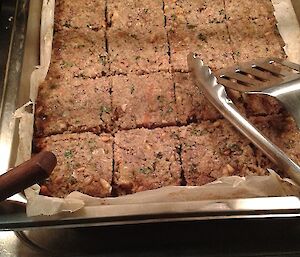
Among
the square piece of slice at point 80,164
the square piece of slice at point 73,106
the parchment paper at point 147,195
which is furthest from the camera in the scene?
the square piece of slice at point 73,106

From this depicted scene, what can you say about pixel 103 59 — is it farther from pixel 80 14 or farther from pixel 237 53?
pixel 237 53

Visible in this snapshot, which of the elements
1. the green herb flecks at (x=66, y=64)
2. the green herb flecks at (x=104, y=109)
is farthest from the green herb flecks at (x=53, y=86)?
the green herb flecks at (x=104, y=109)

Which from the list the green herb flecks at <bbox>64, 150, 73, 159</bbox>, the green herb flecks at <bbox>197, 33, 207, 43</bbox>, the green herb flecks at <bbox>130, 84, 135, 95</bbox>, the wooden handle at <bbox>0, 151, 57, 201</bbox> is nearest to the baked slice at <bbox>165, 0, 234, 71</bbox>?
the green herb flecks at <bbox>197, 33, 207, 43</bbox>

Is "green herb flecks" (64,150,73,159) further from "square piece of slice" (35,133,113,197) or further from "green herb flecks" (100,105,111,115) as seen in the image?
"green herb flecks" (100,105,111,115)

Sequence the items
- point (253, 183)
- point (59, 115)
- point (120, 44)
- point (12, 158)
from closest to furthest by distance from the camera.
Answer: point (253, 183) → point (12, 158) → point (59, 115) → point (120, 44)

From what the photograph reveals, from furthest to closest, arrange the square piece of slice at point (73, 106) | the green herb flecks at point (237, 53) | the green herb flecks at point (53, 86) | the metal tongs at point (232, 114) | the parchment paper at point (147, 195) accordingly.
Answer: the green herb flecks at point (237, 53)
the green herb flecks at point (53, 86)
the square piece of slice at point (73, 106)
the metal tongs at point (232, 114)
the parchment paper at point (147, 195)

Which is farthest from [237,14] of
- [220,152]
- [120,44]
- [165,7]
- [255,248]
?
[255,248]

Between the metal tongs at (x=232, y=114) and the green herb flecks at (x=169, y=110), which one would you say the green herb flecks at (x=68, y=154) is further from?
the metal tongs at (x=232, y=114)

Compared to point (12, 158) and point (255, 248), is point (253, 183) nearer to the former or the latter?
point (255, 248)
